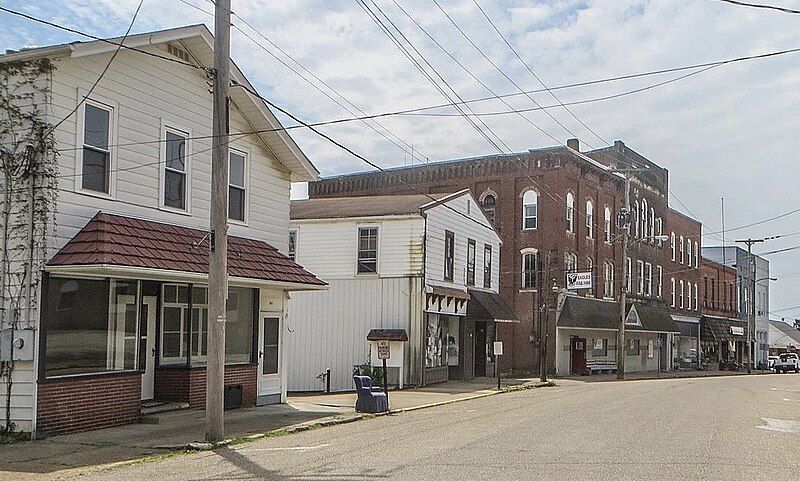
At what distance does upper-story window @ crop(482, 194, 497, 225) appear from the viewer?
46594 mm

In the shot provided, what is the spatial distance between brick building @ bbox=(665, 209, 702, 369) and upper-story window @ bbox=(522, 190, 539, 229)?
63.4 feet

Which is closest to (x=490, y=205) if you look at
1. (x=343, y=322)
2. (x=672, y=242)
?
(x=343, y=322)

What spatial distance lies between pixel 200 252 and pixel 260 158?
14.7 feet

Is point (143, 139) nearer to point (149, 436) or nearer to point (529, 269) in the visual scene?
point (149, 436)

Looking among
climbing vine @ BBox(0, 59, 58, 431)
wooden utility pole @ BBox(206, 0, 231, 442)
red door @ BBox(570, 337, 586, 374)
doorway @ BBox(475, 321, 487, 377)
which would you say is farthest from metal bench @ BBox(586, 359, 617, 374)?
climbing vine @ BBox(0, 59, 58, 431)

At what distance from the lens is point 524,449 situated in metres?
14.5

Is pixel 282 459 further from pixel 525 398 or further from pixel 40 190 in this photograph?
pixel 525 398

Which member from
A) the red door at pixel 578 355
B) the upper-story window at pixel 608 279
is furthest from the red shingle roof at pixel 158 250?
the upper-story window at pixel 608 279

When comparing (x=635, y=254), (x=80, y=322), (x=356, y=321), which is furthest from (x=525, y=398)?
(x=635, y=254)

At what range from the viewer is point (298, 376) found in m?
32.4

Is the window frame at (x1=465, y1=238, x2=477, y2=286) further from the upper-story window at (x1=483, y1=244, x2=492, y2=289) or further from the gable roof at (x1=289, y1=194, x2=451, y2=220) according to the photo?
the gable roof at (x1=289, y1=194, x2=451, y2=220)

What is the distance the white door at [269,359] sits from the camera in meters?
22.4

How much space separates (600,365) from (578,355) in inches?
114

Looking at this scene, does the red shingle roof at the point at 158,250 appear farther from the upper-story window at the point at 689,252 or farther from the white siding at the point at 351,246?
the upper-story window at the point at 689,252
